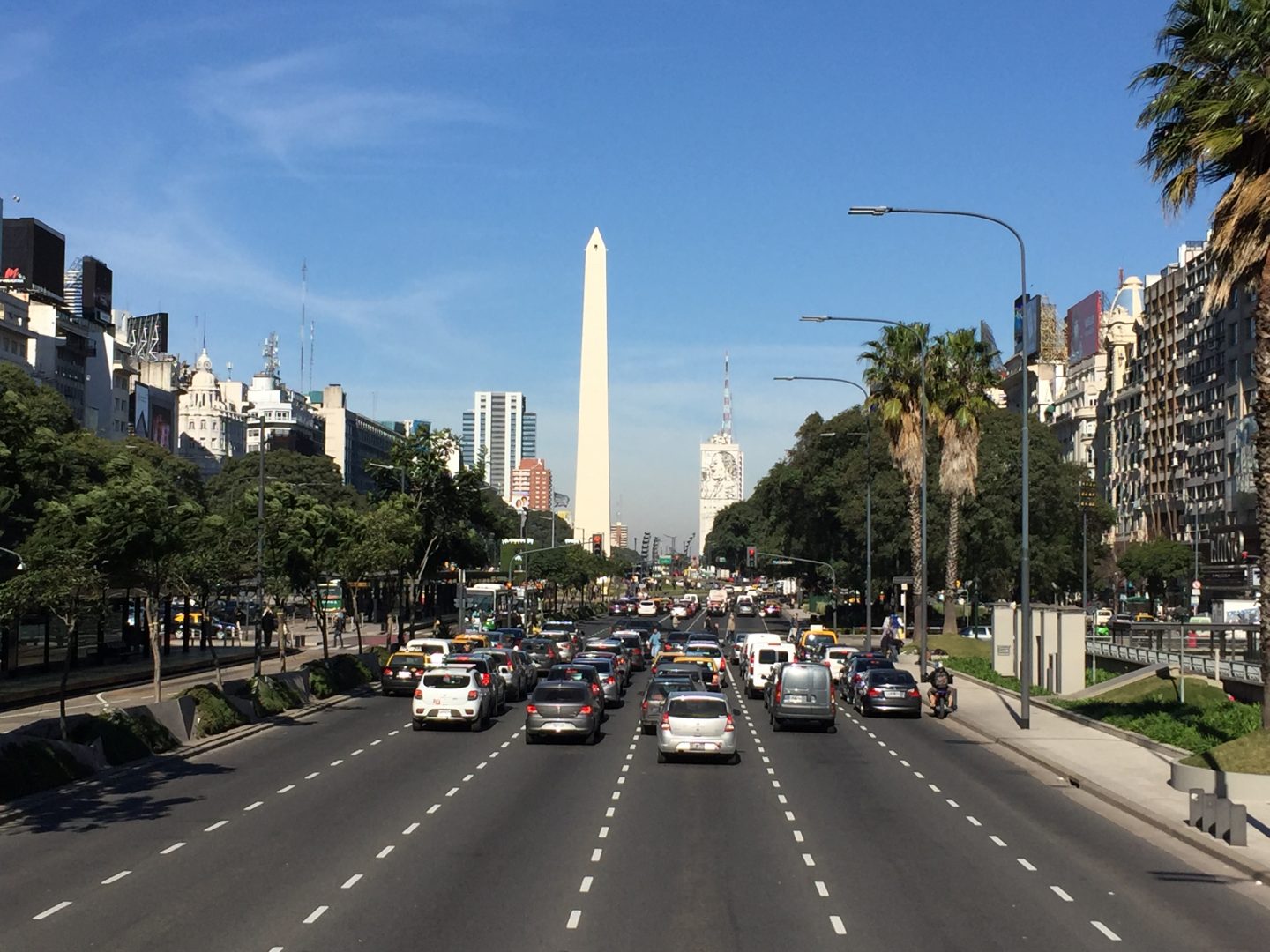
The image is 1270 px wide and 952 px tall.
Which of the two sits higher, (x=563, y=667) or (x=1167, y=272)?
(x=1167, y=272)

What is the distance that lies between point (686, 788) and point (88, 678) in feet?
98.3

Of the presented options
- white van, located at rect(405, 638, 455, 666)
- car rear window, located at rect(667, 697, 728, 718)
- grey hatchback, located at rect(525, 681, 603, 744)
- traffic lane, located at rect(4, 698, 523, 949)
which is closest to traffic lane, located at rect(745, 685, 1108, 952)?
car rear window, located at rect(667, 697, 728, 718)

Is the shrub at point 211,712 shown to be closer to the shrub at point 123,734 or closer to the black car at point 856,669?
the shrub at point 123,734

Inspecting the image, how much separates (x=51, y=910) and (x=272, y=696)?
920 inches

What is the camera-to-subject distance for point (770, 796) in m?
24.0

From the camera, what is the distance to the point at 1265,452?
25.8 metres

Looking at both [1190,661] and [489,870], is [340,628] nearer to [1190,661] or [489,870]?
[1190,661]

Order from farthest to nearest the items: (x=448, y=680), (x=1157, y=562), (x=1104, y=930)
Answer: (x=1157, y=562) < (x=448, y=680) < (x=1104, y=930)

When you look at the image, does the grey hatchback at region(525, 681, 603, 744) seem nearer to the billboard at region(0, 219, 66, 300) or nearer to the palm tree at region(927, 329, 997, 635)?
the palm tree at region(927, 329, 997, 635)

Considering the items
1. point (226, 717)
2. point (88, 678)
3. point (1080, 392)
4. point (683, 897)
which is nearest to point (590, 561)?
point (1080, 392)

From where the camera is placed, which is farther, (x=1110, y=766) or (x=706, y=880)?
(x=1110, y=766)

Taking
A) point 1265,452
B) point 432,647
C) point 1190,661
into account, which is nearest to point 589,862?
point 1265,452

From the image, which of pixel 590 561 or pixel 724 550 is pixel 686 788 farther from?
pixel 724 550

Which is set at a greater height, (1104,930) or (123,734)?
(123,734)
